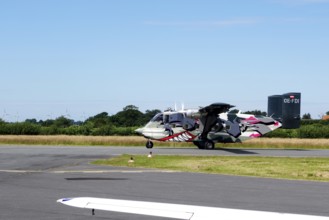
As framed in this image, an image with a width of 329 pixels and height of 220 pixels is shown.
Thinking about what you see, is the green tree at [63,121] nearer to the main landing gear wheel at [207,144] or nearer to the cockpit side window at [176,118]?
the cockpit side window at [176,118]

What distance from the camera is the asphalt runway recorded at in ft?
37.3

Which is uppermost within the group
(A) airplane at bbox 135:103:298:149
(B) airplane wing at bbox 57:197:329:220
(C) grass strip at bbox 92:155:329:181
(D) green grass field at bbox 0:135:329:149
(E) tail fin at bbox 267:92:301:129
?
(E) tail fin at bbox 267:92:301:129

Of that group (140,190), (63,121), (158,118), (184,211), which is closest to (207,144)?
(158,118)

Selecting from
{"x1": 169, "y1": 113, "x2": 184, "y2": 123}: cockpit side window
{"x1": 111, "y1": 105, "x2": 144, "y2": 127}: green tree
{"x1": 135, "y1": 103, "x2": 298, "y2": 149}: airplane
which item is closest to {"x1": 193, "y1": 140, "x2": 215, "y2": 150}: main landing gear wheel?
{"x1": 135, "y1": 103, "x2": 298, "y2": 149}: airplane

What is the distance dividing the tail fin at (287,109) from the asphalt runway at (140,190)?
21.2 m

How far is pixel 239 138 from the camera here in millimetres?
38719

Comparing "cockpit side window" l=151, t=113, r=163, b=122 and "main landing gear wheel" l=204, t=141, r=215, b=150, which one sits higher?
"cockpit side window" l=151, t=113, r=163, b=122

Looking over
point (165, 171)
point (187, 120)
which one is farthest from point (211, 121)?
point (165, 171)

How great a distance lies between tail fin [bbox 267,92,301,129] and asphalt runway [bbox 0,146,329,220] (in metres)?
21.2

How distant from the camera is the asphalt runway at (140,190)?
1135 cm

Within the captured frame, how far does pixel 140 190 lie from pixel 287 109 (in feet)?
90.6

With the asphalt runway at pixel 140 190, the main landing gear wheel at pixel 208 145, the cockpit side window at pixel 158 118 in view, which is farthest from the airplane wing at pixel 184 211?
the main landing gear wheel at pixel 208 145

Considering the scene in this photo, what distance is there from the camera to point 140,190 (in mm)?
14977

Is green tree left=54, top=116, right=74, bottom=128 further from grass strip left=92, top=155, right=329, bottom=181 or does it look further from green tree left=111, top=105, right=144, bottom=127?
grass strip left=92, top=155, right=329, bottom=181
